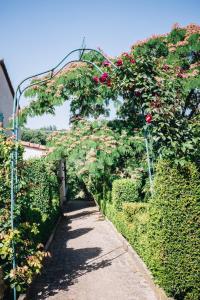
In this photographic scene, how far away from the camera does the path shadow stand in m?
7.19

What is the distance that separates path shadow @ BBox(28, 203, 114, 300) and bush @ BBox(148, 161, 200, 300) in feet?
9.88

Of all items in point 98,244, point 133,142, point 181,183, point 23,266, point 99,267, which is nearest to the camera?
point 181,183


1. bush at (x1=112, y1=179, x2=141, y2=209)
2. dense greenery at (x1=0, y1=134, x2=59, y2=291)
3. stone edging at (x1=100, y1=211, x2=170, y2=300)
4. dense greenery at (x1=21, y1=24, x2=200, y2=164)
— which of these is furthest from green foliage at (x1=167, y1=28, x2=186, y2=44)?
dense greenery at (x1=0, y1=134, x2=59, y2=291)

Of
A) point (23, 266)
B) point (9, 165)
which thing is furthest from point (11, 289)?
point (9, 165)

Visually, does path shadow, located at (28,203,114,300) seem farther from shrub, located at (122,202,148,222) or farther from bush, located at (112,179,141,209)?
bush, located at (112,179,141,209)

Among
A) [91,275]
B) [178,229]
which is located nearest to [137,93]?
[178,229]

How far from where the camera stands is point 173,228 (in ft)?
18.6

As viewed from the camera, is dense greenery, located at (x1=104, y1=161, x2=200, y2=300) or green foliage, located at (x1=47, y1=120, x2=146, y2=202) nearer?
dense greenery, located at (x1=104, y1=161, x2=200, y2=300)

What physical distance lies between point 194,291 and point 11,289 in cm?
416

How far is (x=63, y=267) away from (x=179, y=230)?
486cm

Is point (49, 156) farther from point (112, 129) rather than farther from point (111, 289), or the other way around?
point (111, 289)

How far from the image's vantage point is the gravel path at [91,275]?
6801 mm

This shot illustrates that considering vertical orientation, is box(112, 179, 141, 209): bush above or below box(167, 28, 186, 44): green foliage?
below

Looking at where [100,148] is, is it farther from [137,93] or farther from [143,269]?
[137,93]
